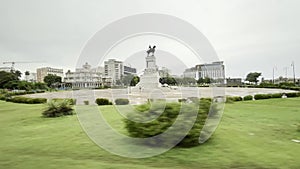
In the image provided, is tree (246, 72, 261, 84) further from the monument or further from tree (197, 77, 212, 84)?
the monument

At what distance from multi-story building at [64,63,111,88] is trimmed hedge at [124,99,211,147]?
147 ft

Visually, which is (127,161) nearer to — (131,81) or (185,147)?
(185,147)

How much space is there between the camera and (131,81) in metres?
57.0

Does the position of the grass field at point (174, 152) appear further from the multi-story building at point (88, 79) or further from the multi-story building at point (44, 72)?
the multi-story building at point (44, 72)

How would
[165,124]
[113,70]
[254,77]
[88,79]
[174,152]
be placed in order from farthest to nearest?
[254,77], [113,70], [88,79], [165,124], [174,152]

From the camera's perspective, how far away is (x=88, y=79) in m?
62.0

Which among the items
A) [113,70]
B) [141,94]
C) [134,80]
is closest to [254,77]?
[134,80]

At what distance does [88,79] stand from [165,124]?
2270 inches

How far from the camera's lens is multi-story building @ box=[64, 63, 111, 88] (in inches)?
2183

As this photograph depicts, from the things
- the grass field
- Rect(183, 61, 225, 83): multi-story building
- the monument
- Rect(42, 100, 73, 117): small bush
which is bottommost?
the grass field

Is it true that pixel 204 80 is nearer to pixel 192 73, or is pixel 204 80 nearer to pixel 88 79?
pixel 192 73

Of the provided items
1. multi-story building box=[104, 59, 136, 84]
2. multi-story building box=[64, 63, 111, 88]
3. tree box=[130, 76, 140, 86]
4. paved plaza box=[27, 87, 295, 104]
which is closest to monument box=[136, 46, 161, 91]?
paved plaza box=[27, 87, 295, 104]

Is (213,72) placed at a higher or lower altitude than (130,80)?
higher

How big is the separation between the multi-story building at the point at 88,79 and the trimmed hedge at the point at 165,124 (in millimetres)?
44715
